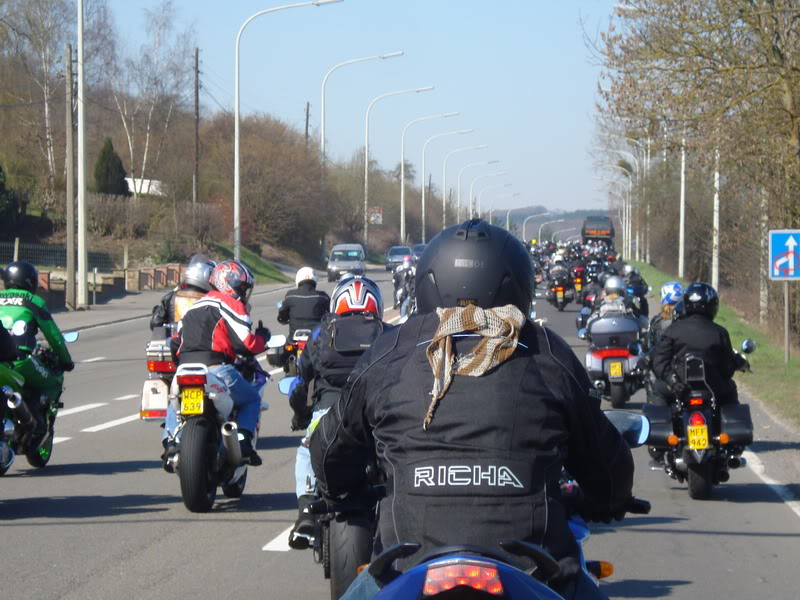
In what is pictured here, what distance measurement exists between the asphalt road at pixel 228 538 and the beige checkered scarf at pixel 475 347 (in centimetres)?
334

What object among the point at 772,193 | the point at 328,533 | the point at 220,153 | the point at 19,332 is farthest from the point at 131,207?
the point at 328,533

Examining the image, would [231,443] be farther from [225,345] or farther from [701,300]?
[701,300]

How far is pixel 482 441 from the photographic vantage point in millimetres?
2975

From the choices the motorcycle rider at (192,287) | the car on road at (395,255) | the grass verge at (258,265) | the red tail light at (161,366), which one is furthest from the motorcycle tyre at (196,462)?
the car on road at (395,255)

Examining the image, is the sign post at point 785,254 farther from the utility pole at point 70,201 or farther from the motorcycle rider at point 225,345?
the utility pole at point 70,201

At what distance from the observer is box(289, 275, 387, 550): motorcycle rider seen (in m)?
6.80

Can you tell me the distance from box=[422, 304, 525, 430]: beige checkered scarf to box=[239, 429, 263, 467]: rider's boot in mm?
5133

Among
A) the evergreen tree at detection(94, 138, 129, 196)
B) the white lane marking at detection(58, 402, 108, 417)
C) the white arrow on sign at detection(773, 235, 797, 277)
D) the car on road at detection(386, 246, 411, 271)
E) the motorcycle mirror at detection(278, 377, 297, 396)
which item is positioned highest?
the evergreen tree at detection(94, 138, 129, 196)

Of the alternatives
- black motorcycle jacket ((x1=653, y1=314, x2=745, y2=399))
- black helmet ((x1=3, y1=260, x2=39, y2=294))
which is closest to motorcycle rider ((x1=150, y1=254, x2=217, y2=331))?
black helmet ((x1=3, y1=260, x2=39, y2=294))

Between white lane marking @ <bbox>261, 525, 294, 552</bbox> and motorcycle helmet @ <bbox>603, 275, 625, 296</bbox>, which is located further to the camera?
motorcycle helmet @ <bbox>603, 275, 625, 296</bbox>

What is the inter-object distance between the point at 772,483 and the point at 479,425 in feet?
24.2

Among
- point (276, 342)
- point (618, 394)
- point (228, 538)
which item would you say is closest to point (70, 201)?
point (618, 394)

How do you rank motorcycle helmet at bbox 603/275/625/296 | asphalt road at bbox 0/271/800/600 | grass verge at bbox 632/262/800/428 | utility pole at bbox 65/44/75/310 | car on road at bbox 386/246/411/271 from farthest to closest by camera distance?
car on road at bbox 386/246/411/271 → utility pole at bbox 65/44/75/310 → motorcycle helmet at bbox 603/275/625/296 → grass verge at bbox 632/262/800/428 → asphalt road at bbox 0/271/800/600

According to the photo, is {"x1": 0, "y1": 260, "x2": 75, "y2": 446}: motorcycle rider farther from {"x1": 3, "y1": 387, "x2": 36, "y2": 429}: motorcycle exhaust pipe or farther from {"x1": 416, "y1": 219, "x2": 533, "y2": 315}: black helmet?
{"x1": 416, "y1": 219, "x2": 533, "y2": 315}: black helmet
